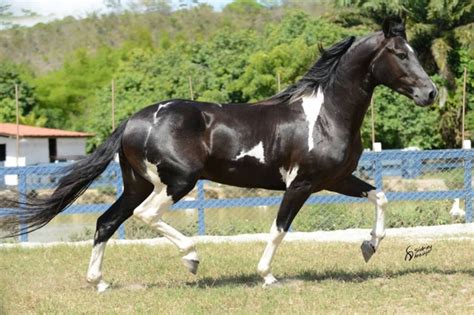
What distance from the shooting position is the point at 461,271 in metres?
7.98

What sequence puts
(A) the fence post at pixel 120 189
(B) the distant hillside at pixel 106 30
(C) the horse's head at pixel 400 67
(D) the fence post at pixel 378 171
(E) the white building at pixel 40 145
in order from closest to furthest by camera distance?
1. (C) the horse's head at pixel 400 67
2. (A) the fence post at pixel 120 189
3. (D) the fence post at pixel 378 171
4. (E) the white building at pixel 40 145
5. (B) the distant hillside at pixel 106 30

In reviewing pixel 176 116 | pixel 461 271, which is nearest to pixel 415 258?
pixel 461 271

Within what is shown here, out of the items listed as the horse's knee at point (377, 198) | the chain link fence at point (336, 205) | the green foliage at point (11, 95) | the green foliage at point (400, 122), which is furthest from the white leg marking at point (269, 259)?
the green foliage at point (11, 95)

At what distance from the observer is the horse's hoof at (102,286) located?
25.0ft

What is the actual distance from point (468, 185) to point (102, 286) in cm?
819

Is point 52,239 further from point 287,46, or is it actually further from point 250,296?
point 287,46

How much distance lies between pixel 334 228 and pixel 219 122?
6.53m

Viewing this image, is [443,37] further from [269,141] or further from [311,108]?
[269,141]

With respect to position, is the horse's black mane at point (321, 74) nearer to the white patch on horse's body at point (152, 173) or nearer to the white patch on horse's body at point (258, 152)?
the white patch on horse's body at point (258, 152)

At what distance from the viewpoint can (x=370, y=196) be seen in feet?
26.2

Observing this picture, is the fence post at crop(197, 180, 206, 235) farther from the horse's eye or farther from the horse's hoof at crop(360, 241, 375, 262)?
the horse's eye

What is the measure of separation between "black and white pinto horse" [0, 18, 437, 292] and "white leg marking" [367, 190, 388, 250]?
1cm

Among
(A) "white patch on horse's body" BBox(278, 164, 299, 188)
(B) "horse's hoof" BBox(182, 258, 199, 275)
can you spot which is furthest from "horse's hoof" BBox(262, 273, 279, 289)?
(A) "white patch on horse's body" BBox(278, 164, 299, 188)

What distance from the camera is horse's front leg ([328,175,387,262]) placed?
7758 mm
